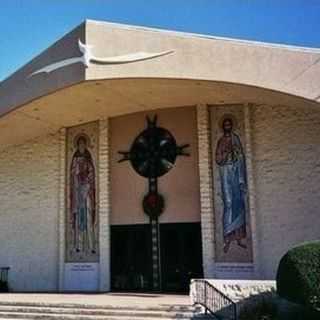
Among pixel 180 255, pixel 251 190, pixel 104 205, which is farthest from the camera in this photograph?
pixel 104 205

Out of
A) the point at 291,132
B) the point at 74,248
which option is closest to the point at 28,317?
the point at 74,248

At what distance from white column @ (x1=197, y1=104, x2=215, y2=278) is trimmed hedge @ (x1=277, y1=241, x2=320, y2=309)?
245 inches

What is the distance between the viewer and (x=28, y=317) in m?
14.8

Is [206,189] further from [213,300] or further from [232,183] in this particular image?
[213,300]

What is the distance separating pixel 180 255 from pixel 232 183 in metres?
3.15

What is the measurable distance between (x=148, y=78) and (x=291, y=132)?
16.0ft

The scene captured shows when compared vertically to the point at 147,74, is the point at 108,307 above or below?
below

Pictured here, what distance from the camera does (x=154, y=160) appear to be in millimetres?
19344

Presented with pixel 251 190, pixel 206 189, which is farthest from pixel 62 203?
pixel 251 190

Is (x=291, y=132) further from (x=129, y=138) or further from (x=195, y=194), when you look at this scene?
(x=129, y=138)

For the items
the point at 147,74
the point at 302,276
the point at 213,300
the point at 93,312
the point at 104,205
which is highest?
the point at 147,74

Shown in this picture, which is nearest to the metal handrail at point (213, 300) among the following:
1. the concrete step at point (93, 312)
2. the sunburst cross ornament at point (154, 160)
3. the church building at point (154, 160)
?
the concrete step at point (93, 312)

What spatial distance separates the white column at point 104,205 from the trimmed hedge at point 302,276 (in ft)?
29.6

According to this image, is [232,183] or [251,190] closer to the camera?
[251,190]
